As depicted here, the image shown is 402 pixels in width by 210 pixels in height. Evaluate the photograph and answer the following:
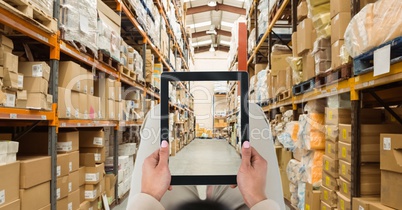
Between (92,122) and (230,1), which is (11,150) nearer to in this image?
(92,122)

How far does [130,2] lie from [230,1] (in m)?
11.7

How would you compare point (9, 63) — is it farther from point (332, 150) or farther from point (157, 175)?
point (332, 150)

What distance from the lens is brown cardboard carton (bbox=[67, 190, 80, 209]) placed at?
3227mm

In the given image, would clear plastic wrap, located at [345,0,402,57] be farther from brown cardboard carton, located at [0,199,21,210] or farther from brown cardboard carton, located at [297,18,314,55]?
brown cardboard carton, located at [0,199,21,210]

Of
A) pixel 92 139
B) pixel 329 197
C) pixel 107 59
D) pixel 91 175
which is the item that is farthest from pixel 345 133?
pixel 107 59

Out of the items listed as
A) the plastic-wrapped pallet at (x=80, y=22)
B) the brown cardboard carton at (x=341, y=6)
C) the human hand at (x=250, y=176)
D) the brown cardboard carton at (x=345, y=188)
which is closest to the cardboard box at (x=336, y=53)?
the brown cardboard carton at (x=341, y=6)

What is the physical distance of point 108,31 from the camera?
407cm

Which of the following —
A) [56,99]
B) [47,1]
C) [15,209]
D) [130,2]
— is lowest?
[15,209]

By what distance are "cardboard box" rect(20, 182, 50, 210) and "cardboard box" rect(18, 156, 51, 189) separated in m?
0.04

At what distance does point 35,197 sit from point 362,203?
255cm

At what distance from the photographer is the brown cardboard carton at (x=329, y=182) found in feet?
9.60

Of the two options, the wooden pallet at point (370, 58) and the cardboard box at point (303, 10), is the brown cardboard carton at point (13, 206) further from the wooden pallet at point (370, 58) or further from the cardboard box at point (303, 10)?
the cardboard box at point (303, 10)

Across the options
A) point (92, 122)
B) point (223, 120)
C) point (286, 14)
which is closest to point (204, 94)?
point (223, 120)

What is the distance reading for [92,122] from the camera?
12.4 feet
